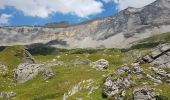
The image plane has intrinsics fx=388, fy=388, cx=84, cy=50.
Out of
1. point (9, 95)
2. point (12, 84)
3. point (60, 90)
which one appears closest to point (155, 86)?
point (60, 90)

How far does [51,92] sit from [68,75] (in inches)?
615

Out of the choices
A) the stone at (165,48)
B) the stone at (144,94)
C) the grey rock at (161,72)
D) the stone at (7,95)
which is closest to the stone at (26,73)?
the stone at (7,95)

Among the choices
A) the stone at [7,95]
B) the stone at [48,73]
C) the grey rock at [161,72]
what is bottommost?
the stone at [7,95]

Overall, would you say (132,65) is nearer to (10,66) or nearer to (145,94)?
(145,94)

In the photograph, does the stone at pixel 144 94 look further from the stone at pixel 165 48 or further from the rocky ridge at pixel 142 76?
the stone at pixel 165 48

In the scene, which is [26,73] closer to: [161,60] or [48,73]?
[48,73]

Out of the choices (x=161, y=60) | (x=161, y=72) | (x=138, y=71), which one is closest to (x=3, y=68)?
(x=161, y=60)

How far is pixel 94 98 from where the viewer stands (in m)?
55.3

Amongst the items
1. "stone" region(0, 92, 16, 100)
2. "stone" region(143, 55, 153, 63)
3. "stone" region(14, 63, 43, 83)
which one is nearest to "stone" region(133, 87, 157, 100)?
"stone" region(143, 55, 153, 63)

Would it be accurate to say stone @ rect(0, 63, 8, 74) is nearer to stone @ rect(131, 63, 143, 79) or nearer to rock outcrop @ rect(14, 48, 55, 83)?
rock outcrop @ rect(14, 48, 55, 83)

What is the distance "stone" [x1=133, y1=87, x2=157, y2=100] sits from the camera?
48.6 metres

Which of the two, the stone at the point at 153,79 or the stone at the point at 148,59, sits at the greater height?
the stone at the point at 148,59

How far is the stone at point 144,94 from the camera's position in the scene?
48562 millimetres

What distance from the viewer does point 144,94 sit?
49156 mm
